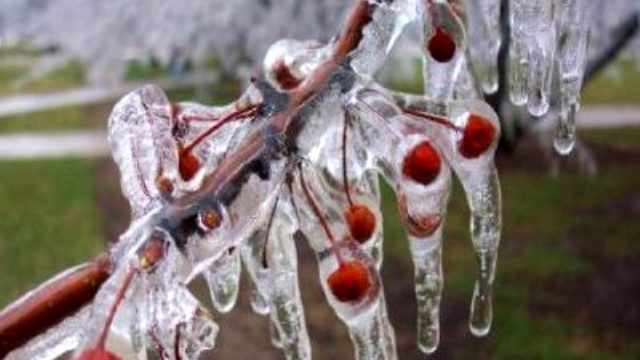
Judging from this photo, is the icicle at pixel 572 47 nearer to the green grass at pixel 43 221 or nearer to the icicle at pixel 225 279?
the icicle at pixel 225 279

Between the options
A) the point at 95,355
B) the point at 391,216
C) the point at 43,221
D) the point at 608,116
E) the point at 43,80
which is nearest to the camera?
the point at 95,355

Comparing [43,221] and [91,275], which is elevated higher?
[91,275]

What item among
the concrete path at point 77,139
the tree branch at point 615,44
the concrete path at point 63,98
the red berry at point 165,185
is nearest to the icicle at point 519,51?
the red berry at point 165,185

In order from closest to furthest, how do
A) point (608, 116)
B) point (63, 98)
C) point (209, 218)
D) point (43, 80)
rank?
1. point (209, 218)
2. point (608, 116)
3. point (63, 98)
4. point (43, 80)

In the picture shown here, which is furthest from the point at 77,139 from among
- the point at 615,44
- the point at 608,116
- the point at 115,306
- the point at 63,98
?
the point at 115,306

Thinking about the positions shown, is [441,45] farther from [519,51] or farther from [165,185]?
[165,185]

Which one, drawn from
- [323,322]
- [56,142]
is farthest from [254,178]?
[56,142]

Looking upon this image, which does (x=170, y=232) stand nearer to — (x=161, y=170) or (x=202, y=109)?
(x=161, y=170)

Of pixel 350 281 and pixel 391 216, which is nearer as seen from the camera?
pixel 350 281
